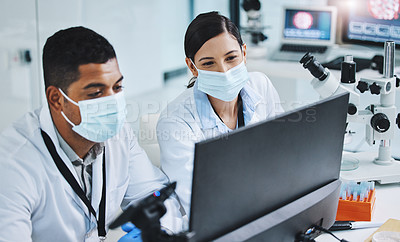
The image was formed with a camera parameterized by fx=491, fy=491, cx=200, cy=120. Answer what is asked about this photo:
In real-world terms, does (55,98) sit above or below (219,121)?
above

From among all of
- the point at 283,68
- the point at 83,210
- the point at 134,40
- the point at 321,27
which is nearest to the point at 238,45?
the point at 83,210

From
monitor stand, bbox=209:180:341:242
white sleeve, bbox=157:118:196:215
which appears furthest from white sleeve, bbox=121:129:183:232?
monitor stand, bbox=209:180:341:242

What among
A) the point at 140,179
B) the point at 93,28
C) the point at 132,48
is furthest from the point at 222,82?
the point at 132,48

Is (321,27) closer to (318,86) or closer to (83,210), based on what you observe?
(318,86)

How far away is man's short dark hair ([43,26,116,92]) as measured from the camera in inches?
53.1

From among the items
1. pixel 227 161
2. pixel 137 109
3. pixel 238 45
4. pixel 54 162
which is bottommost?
pixel 137 109

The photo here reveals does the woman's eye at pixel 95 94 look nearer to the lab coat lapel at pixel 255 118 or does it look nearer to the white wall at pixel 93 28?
the lab coat lapel at pixel 255 118

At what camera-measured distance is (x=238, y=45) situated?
175 cm

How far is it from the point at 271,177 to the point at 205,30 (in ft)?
2.64

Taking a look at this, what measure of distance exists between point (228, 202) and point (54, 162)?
25.0 inches

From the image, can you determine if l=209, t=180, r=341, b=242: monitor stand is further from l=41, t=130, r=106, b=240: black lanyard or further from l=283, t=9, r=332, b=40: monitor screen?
l=283, t=9, r=332, b=40: monitor screen

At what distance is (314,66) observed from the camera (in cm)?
168

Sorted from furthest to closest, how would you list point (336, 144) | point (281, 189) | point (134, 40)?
point (134, 40) < point (336, 144) < point (281, 189)

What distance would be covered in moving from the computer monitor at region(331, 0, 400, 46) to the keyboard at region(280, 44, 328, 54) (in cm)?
20
